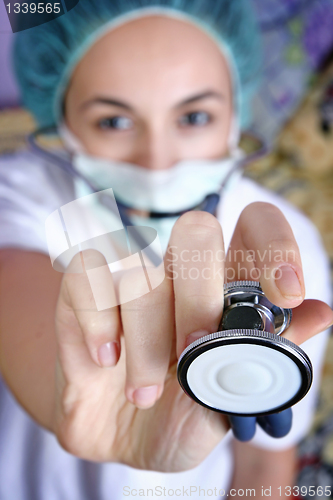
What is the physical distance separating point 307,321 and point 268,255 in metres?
0.05

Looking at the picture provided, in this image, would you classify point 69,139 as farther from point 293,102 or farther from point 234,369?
point 293,102

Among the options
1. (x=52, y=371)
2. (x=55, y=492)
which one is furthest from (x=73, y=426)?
(x=55, y=492)

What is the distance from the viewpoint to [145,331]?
24cm

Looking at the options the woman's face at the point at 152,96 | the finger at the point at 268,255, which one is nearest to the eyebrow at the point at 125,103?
the woman's face at the point at 152,96

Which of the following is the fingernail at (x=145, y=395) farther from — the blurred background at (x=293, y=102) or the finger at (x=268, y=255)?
the blurred background at (x=293, y=102)

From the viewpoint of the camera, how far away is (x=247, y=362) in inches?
7.8

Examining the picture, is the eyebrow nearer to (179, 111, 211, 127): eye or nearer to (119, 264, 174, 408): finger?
(179, 111, 211, 127): eye

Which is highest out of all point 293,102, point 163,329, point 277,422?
point 163,329

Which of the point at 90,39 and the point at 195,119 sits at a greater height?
the point at 90,39

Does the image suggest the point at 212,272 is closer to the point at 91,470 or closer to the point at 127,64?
the point at 91,470

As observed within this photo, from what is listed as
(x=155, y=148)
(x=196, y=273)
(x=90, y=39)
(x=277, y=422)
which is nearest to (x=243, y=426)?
(x=277, y=422)

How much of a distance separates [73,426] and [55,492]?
174mm

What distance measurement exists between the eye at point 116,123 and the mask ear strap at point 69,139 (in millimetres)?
59

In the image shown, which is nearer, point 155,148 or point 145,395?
point 145,395
